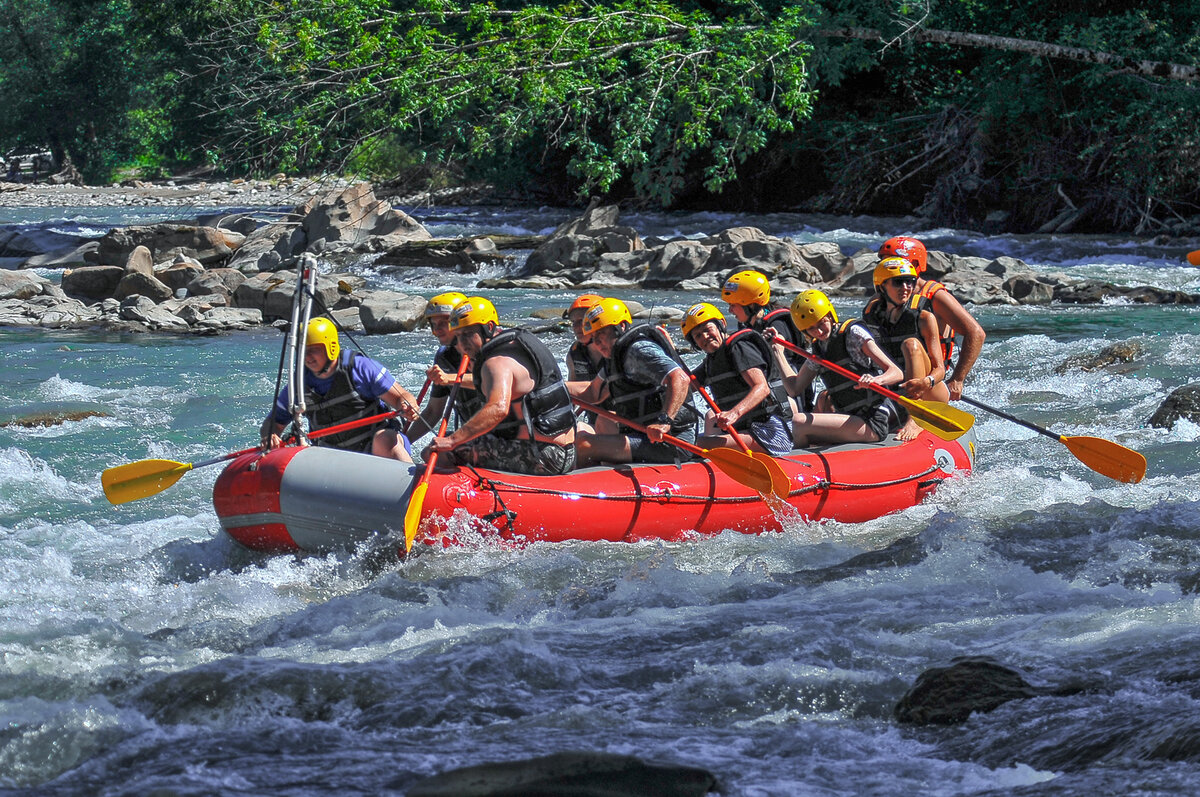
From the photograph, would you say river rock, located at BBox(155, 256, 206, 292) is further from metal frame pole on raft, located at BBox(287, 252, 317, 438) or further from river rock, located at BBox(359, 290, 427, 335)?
metal frame pole on raft, located at BBox(287, 252, 317, 438)

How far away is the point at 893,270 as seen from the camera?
688 cm

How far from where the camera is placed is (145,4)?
26.3 metres

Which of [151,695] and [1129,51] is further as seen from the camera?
[1129,51]

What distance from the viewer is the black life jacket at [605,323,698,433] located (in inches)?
247

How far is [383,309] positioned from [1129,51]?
36.0 feet

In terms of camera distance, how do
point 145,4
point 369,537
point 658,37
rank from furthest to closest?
point 145,4 < point 658,37 < point 369,537

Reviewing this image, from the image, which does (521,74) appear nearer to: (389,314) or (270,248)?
(389,314)

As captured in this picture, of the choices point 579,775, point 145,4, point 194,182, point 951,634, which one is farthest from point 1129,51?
point 194,182

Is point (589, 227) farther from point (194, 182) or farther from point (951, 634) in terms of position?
point (194, 182)

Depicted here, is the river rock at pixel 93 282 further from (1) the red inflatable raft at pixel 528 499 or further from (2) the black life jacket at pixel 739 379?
(2) the black life jacket at pixel 739 379

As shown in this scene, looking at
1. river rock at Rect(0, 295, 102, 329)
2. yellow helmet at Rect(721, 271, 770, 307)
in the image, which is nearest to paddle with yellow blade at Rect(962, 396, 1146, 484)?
yellow helmet at Rect(721, 271, 770, 307)

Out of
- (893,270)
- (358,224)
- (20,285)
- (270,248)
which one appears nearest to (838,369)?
(893,270)

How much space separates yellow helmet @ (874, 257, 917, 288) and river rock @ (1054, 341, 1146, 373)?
171 inches

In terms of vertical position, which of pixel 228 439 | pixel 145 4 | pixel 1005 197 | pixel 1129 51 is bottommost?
pixel 228 439
